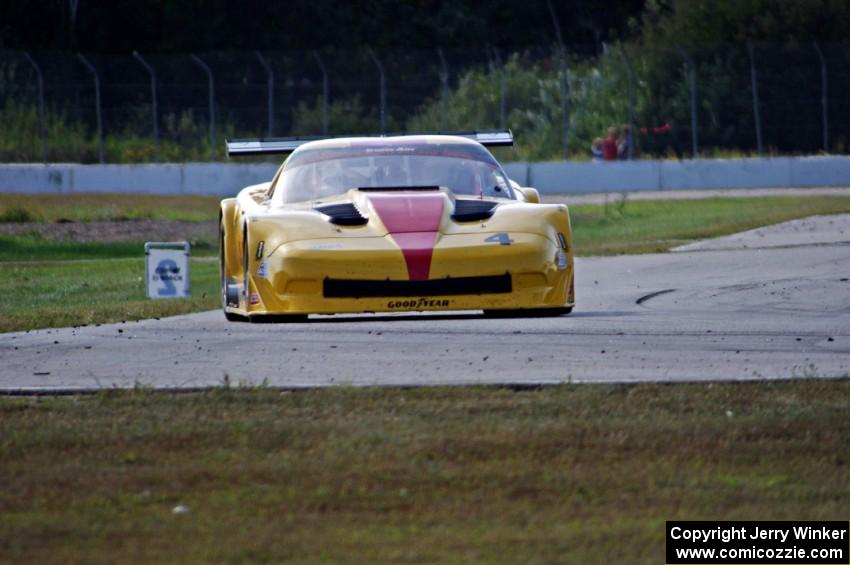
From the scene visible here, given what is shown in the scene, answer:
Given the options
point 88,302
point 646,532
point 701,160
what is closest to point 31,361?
point 646,532

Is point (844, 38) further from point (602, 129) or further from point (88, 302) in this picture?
point (88, 302)

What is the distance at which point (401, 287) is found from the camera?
8.89 m

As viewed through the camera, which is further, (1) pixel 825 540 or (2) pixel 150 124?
(2) pixel 150 124

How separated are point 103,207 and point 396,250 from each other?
21.1m

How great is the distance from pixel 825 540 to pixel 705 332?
485 centimetres

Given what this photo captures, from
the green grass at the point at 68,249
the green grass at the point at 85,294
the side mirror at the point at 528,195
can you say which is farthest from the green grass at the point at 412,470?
the green grass at the point at 68,249

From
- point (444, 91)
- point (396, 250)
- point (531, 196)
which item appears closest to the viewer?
point (396, 250)

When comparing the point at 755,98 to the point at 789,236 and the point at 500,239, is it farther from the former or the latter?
the point at 500,239

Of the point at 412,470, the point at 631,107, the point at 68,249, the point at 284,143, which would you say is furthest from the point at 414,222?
the point at 631,107

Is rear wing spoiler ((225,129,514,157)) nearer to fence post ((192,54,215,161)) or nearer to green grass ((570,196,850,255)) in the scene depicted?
green grass ((570,196,850,255))

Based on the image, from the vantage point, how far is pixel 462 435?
6.52 meters

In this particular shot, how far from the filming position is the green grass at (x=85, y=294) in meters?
11.6

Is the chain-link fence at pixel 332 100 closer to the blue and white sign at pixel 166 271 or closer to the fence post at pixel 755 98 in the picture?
the fence post at pixel 755 98

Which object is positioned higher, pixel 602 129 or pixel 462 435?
pixel 602 129
